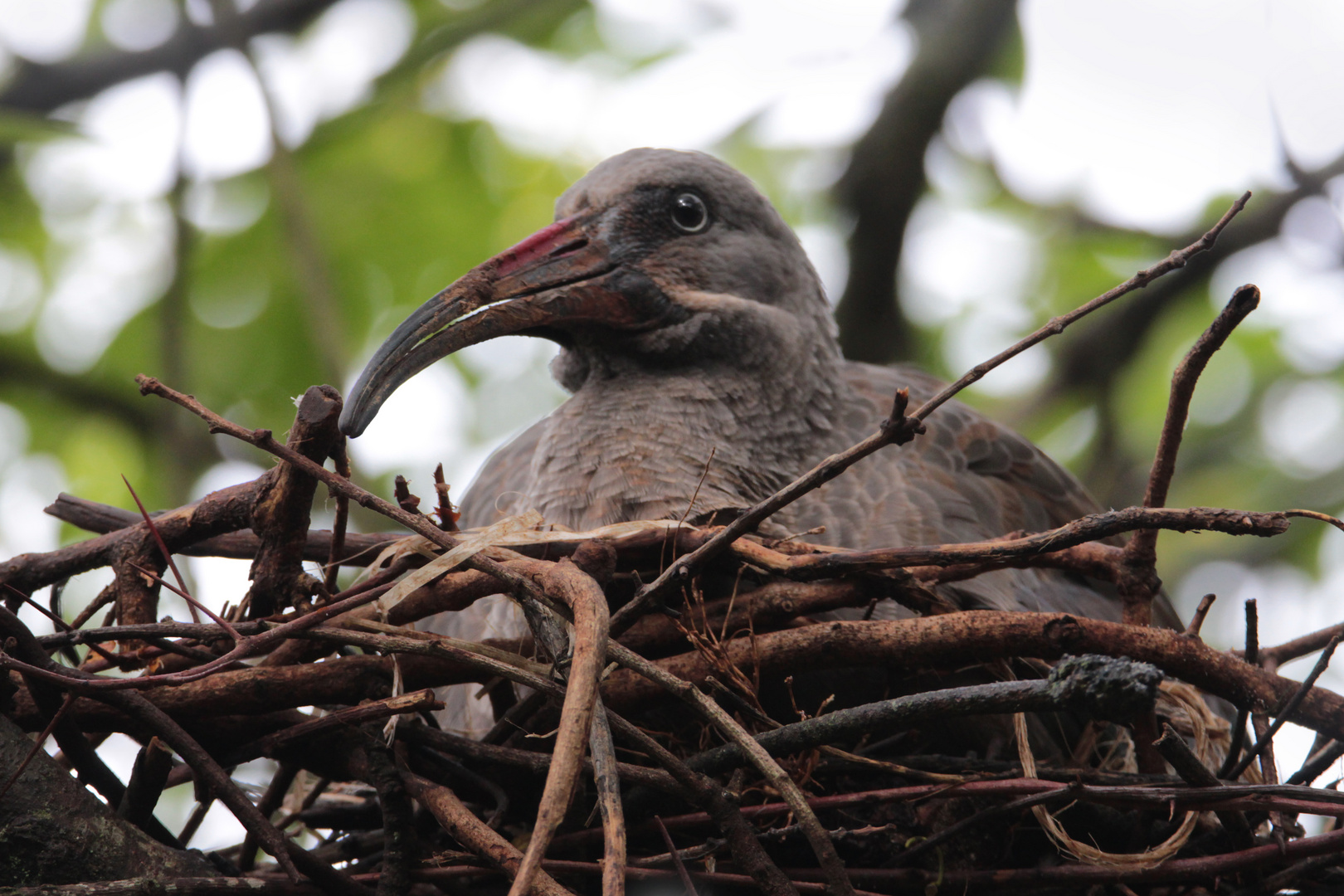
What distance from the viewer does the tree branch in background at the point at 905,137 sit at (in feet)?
13.3

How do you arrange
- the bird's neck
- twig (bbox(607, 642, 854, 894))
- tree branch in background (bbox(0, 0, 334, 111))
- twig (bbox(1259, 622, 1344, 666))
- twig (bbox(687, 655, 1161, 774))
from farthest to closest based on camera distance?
tree branch in background (bbox(0, 0, 334, 111)) → the bird's neck → twig (bbox(1259, 622, 1344, 666)) → twig (bbox(607, 642, 854, 894)) → twig (bbox(687, 655, 1161, 774))

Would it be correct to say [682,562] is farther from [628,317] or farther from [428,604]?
[628,317]

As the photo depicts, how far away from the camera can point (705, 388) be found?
116 inches

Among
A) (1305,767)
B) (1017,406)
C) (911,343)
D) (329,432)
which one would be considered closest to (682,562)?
(329,432)

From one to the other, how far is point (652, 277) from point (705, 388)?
0.29m

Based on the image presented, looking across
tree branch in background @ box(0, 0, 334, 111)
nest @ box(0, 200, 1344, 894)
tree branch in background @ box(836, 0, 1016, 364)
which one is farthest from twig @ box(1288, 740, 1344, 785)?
tree branch in background @ box(0, 0, 334, 111)

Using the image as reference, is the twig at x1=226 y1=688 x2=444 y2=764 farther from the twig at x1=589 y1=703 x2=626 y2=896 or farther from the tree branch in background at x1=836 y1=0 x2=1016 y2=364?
the tree branch in background at x1=836 y1=0 x2=1016 y2=364

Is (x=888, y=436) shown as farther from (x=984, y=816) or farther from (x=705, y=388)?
(x=705, y=388)

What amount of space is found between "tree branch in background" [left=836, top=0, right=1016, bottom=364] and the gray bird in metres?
0.91

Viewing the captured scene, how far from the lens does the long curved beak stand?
247 cm

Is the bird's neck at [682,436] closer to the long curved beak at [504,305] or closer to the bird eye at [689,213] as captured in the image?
the long curved beak at [504,305]

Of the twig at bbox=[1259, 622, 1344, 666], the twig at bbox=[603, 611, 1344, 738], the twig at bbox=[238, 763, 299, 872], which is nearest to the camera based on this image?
the twig at bbox=[603, 611, 1344, 738]

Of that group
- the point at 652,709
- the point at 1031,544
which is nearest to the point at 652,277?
the point at 652,709

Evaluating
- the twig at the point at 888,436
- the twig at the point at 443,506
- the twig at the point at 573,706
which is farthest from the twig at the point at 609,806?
the twig at the point at 443,506
